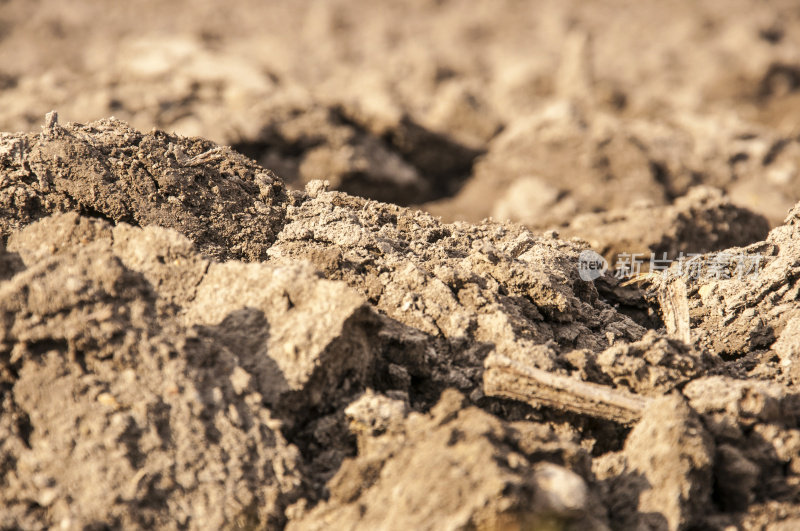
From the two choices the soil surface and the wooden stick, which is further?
the wooden stick

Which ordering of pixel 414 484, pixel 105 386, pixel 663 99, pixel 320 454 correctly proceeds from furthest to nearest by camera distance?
pixel 663 99 < pixel 320 454 < pixel 105 386 < pixel 414 484

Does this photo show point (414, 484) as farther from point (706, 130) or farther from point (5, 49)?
point (5, 49)

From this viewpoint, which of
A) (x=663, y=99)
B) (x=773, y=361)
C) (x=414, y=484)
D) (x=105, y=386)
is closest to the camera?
(x=414, y=484)

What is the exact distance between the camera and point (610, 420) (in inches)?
94.2

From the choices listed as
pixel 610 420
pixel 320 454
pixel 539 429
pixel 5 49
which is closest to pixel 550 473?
pixel 539 429

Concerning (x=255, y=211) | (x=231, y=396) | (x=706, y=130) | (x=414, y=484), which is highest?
(x=706, y=130)

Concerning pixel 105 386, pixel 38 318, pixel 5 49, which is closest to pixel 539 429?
pixel 105 386

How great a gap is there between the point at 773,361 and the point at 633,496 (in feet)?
3.36

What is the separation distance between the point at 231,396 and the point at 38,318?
0.52m

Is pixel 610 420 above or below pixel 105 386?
above

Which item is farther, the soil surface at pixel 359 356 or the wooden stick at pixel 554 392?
the wooden stick at pixel 554 392

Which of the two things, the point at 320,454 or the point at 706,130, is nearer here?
the point at 320,454

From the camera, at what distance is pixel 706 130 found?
304 inches

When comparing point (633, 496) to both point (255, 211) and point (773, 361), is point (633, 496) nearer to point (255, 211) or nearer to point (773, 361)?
point (773, 361)
